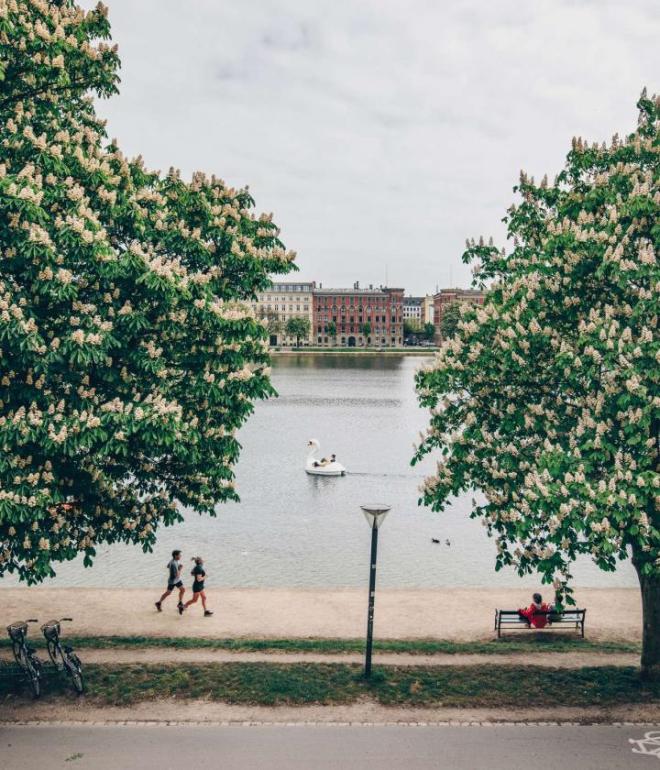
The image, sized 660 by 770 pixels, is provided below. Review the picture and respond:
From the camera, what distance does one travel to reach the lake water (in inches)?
1119

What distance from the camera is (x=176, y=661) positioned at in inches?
645

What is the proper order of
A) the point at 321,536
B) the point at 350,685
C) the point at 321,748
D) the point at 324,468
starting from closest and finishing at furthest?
the point at 321,748 → the point at 350,685 → the point at 321,536 → the point at 324,468

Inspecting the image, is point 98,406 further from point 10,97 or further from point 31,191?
point 10,97

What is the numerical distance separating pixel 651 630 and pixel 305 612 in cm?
1011

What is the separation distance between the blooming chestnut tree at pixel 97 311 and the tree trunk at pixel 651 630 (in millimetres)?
8866

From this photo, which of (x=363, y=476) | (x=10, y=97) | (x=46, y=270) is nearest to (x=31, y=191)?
(x=46, y=270)

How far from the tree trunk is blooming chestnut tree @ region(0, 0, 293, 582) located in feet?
29.1

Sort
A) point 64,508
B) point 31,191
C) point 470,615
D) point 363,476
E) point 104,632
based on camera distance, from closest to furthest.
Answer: point 31,191 → point 64,508 → point 104,632 → point 470,615 → point 363,476

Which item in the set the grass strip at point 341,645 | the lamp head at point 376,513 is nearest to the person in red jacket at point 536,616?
the grass strip at point 341,645

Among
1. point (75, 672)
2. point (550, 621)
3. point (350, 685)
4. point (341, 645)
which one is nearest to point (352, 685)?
point (350, 685)

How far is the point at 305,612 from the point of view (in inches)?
864

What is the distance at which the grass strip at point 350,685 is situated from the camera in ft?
46.0

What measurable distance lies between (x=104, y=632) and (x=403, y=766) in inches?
432

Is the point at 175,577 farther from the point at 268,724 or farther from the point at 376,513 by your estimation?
the point at 268,724
